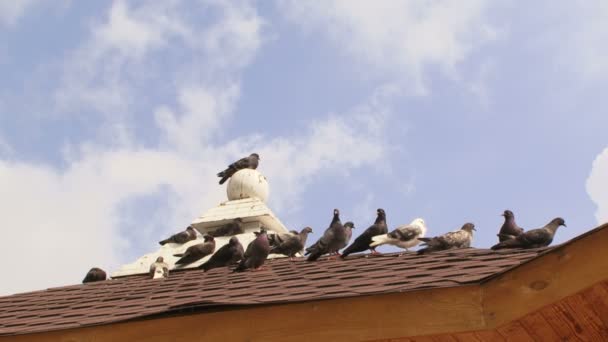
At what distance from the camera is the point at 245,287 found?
505 cm

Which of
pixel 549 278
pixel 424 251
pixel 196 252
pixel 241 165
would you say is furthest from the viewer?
pixel 241 165

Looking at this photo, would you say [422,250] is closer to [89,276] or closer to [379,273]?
[379,273]

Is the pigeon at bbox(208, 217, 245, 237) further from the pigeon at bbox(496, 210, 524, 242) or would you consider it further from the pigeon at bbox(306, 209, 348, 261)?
the pigeon at bbox(496, 210, 524, 242)

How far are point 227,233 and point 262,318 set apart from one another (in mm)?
4813

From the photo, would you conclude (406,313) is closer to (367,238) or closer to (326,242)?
(326,242)

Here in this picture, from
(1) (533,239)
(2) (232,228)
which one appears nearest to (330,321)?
(1) (533,239)

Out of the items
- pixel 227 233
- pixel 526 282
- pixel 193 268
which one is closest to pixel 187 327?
pixel 526 282

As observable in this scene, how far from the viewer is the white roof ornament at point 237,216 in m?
7.78

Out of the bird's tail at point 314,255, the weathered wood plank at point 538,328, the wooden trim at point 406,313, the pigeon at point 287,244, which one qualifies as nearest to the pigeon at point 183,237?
the pigeon at point 287,244

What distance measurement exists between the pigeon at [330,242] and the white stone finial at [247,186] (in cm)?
79

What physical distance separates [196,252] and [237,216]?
0.85 meters

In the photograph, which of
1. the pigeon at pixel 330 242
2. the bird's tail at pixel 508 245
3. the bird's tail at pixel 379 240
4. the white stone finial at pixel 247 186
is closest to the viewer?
the bird's tail at pixel 508 245

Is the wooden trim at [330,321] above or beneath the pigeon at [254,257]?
beneath

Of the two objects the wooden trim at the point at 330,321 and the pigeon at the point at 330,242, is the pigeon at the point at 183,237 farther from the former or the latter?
the wooden trim at the point at 330,321
